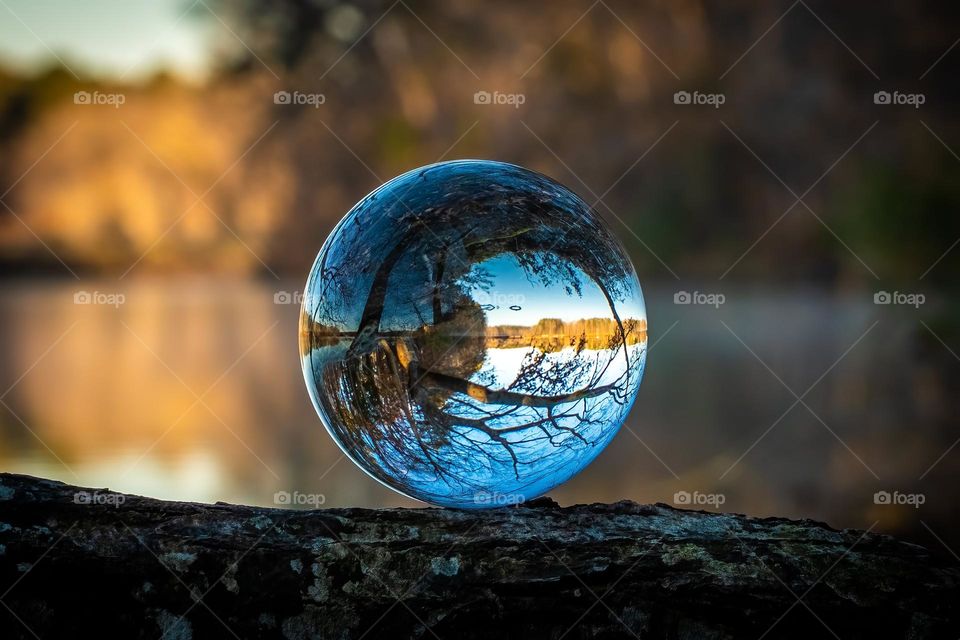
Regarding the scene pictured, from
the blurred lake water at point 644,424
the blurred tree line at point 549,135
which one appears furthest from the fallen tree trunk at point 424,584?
the blurred tree line at point 549,135

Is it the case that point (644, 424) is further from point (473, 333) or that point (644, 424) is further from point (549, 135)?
point (549, 135)

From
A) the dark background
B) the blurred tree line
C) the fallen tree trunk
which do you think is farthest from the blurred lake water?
the blurred tree line

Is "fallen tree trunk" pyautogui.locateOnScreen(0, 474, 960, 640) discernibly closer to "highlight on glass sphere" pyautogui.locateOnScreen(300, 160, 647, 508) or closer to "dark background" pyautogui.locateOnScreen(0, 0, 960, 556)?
"highlight on glass sphere" pyautogui.locateOnScreen(300, 160, 647, 508)

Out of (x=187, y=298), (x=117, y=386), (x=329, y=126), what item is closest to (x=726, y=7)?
(x=329, y=126)

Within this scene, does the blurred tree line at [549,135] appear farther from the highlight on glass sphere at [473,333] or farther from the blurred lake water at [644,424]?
the highlight on glass sphere at [473,333]

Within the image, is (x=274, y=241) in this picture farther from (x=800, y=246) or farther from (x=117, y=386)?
(x=117, y=386)

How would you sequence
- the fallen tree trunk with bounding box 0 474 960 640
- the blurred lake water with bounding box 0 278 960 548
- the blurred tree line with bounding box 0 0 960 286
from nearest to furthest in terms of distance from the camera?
the fallen tree trunk with bounding box 0 474 960 640
the blurred lake water with bounding box 0 278 960 548
the blurred tree line with bounding box 0 0 960 286

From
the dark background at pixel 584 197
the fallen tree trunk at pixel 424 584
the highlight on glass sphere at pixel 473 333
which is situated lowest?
the fallen tree trunk at pixel 424 584
